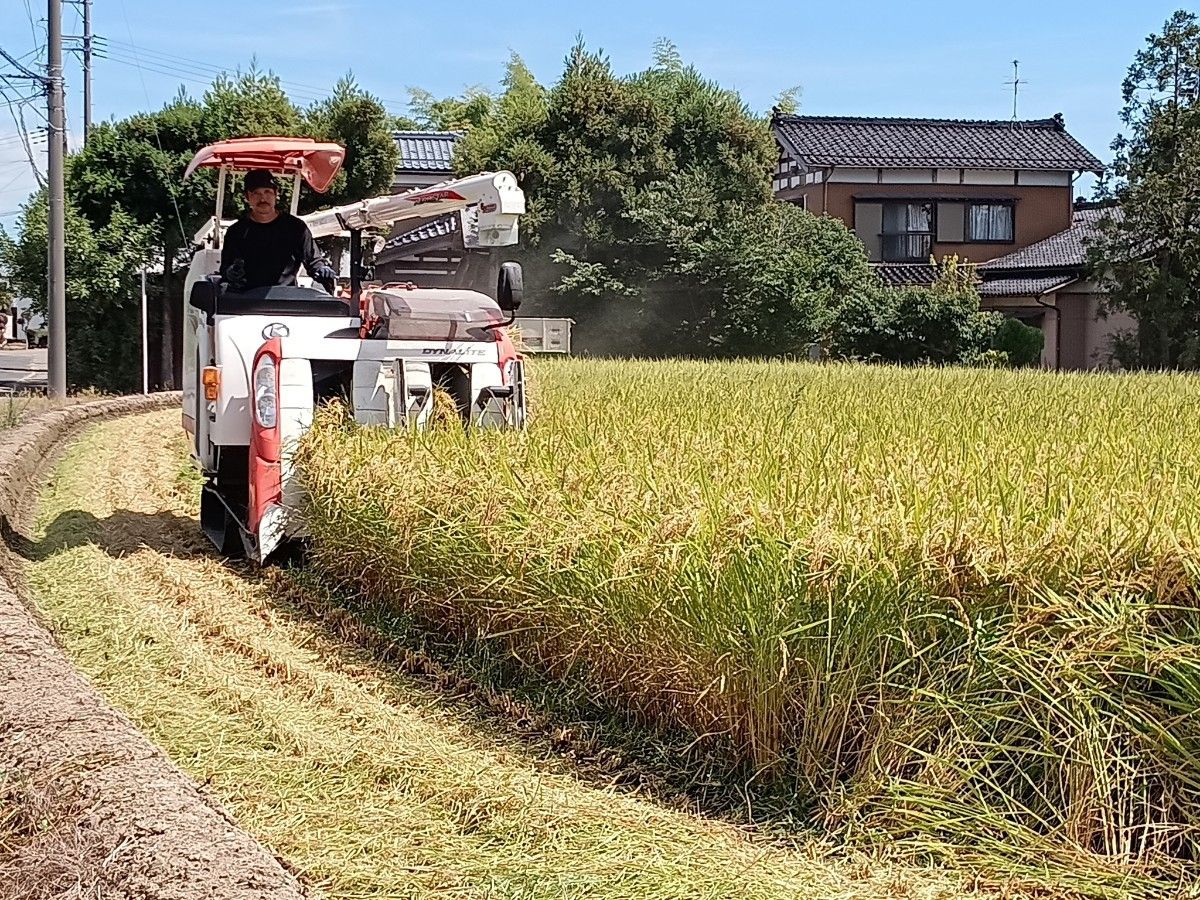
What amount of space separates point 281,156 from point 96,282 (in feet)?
46.2

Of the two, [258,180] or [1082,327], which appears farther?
[1082,327]

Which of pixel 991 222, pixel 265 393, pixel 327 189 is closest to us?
pixel 265 393

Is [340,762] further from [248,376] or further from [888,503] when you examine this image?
[248,376]

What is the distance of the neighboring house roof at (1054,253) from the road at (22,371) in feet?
67.2

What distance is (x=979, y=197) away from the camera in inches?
1339

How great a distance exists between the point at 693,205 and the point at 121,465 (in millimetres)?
16478

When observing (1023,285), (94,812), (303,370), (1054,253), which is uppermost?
(1054,253)

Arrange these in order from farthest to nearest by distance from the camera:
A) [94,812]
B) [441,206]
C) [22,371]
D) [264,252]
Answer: [22,371]
[441,206]
[264,252]
[94,812]

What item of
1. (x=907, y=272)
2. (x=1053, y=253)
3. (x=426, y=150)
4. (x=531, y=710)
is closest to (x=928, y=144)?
(x=907, y=272)

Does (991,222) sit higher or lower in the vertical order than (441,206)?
higher

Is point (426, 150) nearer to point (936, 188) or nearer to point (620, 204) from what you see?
point (620, 204)

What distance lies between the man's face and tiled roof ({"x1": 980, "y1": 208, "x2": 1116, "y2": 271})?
25190mm

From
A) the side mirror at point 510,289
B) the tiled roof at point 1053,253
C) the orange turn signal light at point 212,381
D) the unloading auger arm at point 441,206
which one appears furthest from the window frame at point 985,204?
the orange turn signal light at point 212,381

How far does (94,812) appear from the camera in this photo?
11.0 feet
